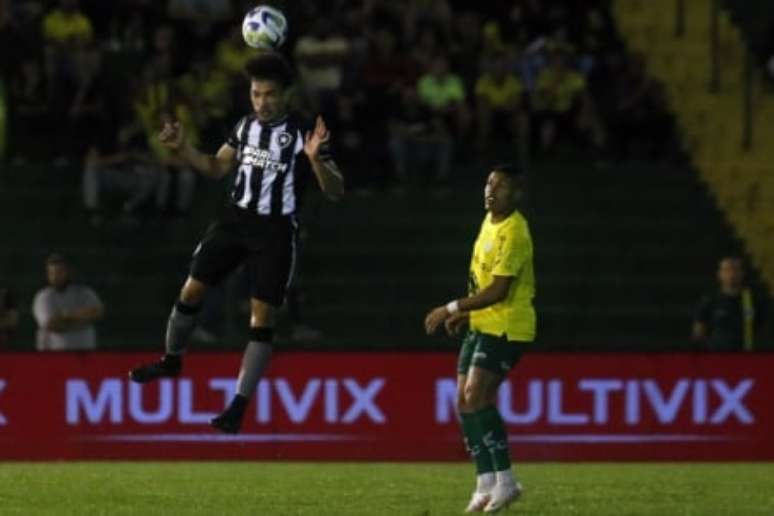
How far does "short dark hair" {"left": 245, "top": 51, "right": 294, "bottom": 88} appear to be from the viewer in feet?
51.2

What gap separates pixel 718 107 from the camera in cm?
2967

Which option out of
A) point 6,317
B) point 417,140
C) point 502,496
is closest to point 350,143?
point 417,140

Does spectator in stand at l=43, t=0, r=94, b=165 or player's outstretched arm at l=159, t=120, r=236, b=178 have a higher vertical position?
spectator in stand at l=43, t=0, r=94, b=165

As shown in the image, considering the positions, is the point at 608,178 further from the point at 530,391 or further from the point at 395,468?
the point at 395,468

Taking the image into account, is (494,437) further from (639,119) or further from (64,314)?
(639,119)

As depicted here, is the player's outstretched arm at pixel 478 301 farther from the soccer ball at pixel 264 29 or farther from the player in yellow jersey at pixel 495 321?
the soccer ball at pixel 264 29

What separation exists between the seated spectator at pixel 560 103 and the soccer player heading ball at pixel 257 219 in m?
12.5

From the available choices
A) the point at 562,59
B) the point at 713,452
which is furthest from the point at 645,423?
the point at 562,59

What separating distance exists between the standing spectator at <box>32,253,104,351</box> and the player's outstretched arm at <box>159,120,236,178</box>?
7.85 meters

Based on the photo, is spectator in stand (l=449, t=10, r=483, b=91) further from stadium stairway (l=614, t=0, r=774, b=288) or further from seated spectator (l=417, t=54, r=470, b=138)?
stadium stairway (l=614, t=0, r=774, b=288)

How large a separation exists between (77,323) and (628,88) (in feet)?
27.7

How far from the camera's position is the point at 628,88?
29312mm

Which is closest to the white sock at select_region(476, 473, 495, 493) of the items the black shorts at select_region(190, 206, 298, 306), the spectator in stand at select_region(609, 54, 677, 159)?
the black shorts at select_region(190, 206, 298, 306)

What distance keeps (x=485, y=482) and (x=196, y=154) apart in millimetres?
2723
